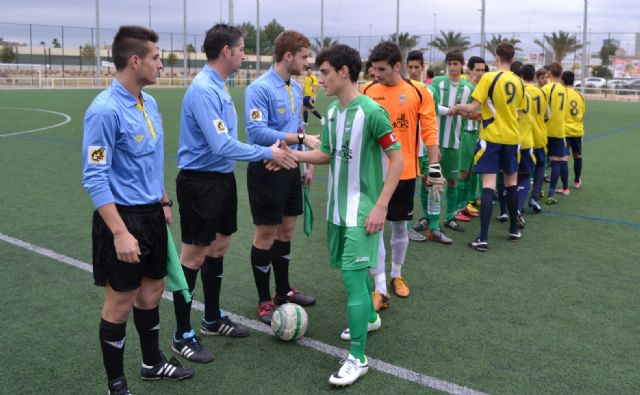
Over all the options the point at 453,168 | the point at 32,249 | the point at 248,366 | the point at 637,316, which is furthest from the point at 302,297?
the point at 453,168

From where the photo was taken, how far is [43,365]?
3.87 metres

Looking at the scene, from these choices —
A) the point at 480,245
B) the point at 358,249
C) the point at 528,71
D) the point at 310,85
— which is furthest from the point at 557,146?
the point at 310,85

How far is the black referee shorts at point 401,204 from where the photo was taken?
5277 millimetres

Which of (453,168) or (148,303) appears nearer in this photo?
(148,303)

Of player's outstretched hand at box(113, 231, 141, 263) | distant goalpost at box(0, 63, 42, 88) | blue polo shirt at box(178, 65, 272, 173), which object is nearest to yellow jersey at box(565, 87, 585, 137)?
blue polo shirt at box(178, 65, 272, 173)

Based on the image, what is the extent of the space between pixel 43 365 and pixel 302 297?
2.05 m

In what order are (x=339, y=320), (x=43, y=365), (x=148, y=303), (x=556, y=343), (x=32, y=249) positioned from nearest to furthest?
(x=148, y=303)
(x=43, y=365)
(x=556, y=343)
(x=339, y=320)
(x=32, y=249)

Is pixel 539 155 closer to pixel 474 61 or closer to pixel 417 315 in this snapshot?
pixel 474 61

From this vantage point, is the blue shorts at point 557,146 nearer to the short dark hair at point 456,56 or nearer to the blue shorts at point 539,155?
the blue shorts at point 539,155

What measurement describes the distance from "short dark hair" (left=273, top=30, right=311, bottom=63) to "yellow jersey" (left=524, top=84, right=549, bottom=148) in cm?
489

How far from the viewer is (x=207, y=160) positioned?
4016 mm

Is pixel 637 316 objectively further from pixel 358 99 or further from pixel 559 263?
pixel 358 99

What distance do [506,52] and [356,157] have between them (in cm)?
387

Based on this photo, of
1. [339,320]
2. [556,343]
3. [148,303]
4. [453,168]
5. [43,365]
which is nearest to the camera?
[148,303]
